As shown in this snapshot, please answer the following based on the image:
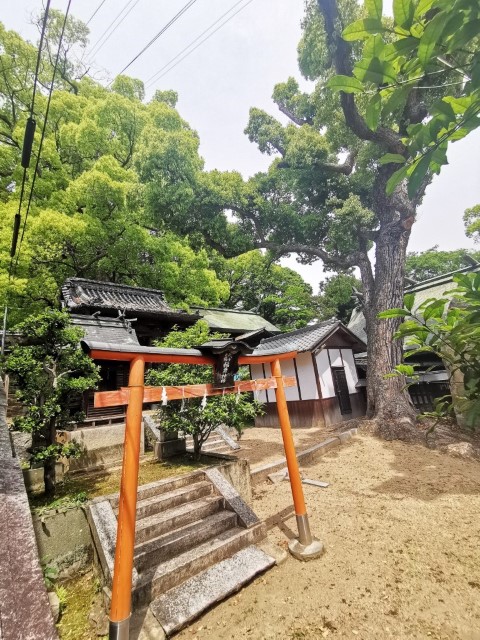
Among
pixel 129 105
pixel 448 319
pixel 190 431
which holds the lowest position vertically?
pixel 190 431

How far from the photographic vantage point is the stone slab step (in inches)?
130

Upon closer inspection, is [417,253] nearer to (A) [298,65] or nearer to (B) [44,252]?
(A) [298,65]

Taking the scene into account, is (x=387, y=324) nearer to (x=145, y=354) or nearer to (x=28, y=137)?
(x=145, y=354)

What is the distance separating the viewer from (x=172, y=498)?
5105 mm

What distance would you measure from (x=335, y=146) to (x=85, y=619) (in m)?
14.8

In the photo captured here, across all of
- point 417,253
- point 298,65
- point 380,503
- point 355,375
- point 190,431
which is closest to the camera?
point 380,503

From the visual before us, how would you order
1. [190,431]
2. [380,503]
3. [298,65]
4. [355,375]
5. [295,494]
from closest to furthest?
[295,494], [380,503], [190,431], [298,65], [355,375]

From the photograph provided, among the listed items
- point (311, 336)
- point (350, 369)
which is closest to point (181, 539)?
point (311, 336)

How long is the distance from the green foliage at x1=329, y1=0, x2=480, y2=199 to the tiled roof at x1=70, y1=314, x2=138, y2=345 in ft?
35.2

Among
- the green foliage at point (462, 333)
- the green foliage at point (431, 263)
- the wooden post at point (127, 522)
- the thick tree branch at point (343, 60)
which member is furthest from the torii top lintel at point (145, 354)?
the green foliage at point (431, 263)

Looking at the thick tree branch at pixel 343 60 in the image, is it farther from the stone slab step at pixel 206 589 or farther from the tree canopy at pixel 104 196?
the stone slab step at pixel 206 589

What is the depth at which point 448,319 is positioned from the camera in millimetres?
1748

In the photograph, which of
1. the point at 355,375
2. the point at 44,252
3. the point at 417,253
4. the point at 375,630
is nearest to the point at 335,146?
the point at 355,375

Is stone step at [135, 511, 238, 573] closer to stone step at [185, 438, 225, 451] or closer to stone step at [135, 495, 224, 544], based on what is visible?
stone step at [135, 495, 224, 544]
